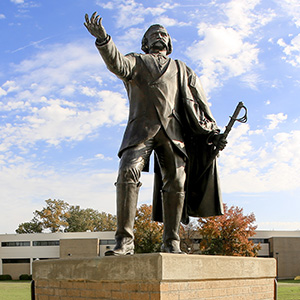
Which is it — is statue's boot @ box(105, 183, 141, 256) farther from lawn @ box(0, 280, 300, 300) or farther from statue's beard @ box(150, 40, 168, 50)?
lawn @ box(0, 280, 300, 300)

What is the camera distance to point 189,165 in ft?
18.5

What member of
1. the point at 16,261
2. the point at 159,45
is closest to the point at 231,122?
the point at 159,45

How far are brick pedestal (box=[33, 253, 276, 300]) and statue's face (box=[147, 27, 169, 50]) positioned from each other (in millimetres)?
2674

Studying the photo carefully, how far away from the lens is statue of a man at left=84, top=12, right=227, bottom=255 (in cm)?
489

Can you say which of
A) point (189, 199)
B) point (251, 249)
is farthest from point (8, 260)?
point (189, 199)

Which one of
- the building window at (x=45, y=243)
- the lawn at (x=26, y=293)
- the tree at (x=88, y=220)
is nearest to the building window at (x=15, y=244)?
the building window at (x=45, y=243)

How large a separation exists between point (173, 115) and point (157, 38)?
1.06 m

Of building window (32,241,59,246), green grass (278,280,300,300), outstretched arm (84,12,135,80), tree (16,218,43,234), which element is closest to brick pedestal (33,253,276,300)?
outstretched arm (84,12,135,80)

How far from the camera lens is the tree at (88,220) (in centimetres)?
7531

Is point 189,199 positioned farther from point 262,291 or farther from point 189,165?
point 262,291

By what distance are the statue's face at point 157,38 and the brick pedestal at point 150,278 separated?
2674mm

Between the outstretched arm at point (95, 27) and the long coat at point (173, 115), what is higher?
the outstretched arm at point (95, 27)

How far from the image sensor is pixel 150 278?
13.5 ft

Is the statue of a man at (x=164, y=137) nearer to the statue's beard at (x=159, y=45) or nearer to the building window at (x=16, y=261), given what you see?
the statue's beard at (x=159, y=45)
